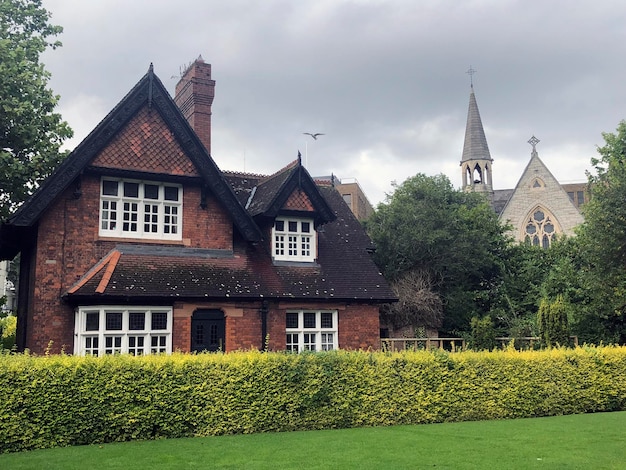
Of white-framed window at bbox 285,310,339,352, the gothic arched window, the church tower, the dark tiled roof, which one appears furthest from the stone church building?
white-framed window at bbox 285,310,339,352

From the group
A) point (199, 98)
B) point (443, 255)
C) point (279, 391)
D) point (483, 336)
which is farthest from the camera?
point (443, 255)

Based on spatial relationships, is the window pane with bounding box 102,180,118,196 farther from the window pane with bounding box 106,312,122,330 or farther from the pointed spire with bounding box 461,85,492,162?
the pointed spire with bounding box 461,85,492,162

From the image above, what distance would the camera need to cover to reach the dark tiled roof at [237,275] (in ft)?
55.2

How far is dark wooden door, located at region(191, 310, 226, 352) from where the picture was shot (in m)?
18.0

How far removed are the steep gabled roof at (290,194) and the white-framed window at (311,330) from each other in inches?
138

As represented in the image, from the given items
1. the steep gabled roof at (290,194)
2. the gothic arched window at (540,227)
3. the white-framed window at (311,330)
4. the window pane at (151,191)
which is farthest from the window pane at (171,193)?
the gothic arched window at (540,227)

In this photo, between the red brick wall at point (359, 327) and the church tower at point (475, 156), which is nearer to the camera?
the red brick wall at point (359, 327)

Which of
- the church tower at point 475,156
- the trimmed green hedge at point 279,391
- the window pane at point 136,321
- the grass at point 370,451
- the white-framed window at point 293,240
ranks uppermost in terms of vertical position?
the church tower at point 475,156

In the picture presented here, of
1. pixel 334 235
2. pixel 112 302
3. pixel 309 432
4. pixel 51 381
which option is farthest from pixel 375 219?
pixel 51 381

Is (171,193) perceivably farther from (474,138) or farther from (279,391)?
(474,138)

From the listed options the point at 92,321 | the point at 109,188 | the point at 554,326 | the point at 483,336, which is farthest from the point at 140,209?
the point at 554,326

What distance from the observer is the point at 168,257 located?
60.5 feet

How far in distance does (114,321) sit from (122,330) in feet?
1.16

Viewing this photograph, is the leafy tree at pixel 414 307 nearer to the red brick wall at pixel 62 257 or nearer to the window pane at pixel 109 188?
the red brick wall at pixel 62 257
